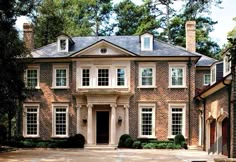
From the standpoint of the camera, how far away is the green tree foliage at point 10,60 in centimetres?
2102

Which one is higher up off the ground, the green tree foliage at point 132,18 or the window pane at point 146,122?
the green tree foliage at point 132,18

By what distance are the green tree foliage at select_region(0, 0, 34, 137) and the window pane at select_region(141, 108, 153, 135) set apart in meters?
10.3

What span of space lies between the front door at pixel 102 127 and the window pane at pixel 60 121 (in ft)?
8.25

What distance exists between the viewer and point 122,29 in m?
53.8

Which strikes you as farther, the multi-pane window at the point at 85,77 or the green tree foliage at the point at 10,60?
the multi-pane window at the point at 85,77

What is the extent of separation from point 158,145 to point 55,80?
910cm

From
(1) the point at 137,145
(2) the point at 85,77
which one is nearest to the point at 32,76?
(2) the point at 85,77

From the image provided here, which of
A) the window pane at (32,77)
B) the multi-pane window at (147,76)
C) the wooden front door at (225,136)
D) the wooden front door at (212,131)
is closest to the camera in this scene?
the wooden front door at (225,136)

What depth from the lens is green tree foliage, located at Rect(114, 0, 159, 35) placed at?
48.6m

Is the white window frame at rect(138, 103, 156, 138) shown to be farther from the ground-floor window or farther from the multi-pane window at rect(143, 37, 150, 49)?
the multi-pane window at rect(143, 37, 150, 49)

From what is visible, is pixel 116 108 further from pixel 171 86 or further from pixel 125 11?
pixel 125 11

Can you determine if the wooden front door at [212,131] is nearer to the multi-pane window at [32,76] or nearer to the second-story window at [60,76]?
the second-story window at [60,76]

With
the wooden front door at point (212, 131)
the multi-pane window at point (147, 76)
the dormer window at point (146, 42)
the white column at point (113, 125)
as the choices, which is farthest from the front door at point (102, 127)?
the wooden front door at point (212, 131)

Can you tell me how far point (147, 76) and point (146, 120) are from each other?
3214mm
